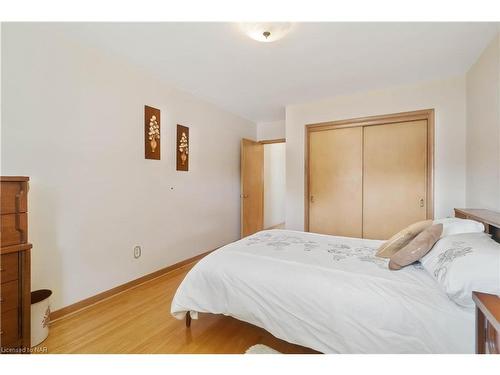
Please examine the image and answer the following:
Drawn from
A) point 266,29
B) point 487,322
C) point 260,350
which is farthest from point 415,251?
point 266,29

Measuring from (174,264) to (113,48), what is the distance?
253cm

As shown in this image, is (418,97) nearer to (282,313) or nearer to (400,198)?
(400,198)

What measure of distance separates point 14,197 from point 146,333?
1.29m

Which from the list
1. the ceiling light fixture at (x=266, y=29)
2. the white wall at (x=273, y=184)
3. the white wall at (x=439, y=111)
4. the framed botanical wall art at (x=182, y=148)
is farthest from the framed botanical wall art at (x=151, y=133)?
the white wall at (x=273, y=184)

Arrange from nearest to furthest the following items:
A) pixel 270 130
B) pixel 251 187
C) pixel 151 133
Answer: pixel 151 133 → pixel 251 187 → pixel 270 130

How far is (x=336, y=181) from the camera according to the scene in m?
3.43

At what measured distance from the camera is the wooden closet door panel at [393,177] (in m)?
2.91

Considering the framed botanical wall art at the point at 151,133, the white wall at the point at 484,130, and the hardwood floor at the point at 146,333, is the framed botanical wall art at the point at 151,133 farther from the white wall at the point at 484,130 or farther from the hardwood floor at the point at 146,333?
the white wall at the point at 484,130

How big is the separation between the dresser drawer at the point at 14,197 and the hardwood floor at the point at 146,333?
1.00m

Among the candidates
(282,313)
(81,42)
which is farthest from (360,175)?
(81,42)

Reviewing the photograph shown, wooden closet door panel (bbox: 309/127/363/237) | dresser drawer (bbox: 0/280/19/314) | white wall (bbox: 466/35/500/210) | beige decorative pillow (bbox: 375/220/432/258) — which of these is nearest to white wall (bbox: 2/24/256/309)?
dresser drawer (bbox: 0/280/19/314)

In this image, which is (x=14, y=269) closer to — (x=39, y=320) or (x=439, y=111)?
(x=39, y=320)

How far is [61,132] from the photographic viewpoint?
1.92 meters

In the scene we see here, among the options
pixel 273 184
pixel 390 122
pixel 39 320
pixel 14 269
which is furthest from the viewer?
pixel 273 184
